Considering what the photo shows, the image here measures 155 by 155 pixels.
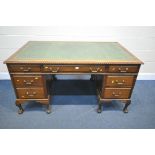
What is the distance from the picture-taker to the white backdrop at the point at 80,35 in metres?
2.15

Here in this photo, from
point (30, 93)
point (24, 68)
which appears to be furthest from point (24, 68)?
point (30, 93)

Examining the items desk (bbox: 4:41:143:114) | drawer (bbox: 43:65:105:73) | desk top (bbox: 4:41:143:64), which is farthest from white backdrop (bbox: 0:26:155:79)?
drawer (bbox: 43:65:105:73)

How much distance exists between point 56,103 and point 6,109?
27.2 inches

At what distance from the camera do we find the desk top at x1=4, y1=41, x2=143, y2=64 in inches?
56.6

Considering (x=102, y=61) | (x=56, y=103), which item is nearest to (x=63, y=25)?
(x=102, y=61)

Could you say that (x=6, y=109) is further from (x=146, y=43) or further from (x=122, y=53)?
(x=146, y=43)

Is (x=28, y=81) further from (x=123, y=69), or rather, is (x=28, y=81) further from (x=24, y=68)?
(x=123, y=69)

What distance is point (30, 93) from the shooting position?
1655 millimetres

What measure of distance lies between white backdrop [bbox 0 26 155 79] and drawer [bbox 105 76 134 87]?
0.92 meters

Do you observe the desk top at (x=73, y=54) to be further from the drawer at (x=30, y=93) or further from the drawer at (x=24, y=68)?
the drawer at (x=30, y=93)

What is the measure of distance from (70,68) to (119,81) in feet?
1.89

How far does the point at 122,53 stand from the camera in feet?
5.46

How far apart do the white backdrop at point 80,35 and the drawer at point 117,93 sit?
97cm

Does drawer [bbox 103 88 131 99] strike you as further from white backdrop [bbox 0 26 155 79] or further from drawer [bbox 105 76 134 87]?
white backdrop [bbox 0 26 155 79]
